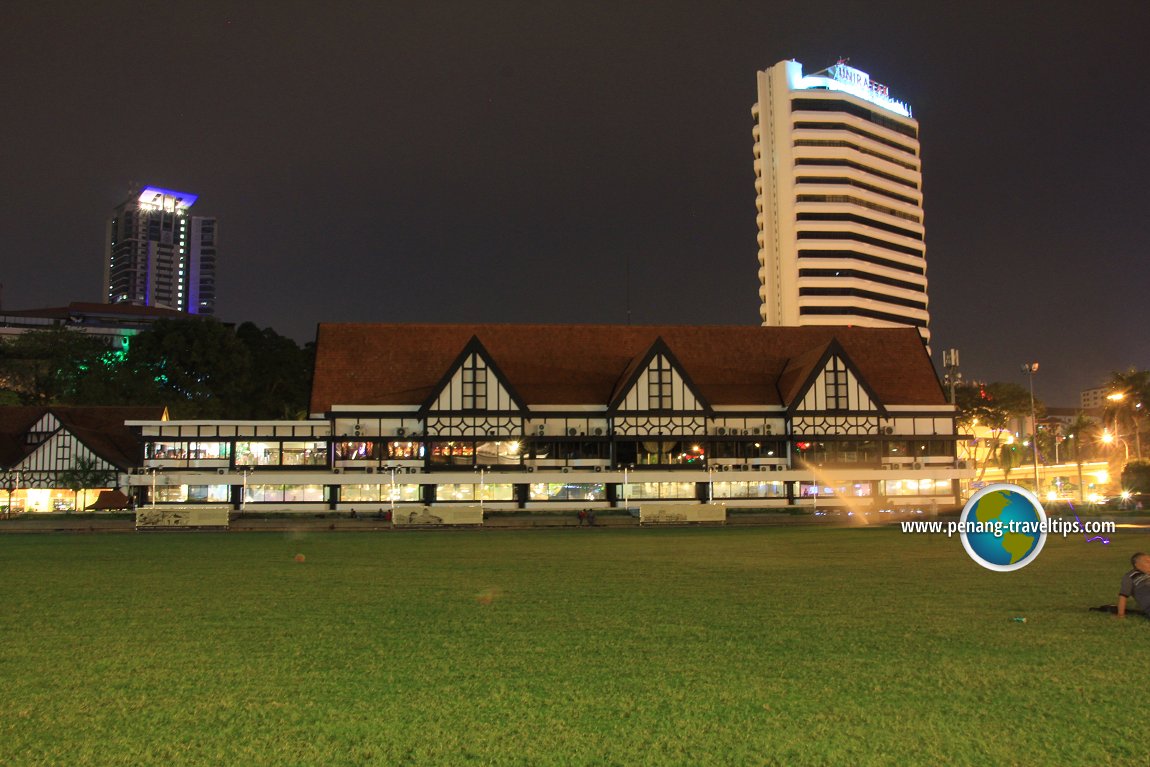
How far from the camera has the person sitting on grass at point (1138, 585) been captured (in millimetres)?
10945

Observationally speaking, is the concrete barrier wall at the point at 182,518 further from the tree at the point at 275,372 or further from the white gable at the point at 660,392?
the tree at the point at 275,372

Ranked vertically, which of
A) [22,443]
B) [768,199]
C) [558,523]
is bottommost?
[558,523]

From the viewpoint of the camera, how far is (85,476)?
53938 mm

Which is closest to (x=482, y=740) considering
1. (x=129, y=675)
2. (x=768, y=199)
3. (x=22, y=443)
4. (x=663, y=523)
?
(x=129, y=675)

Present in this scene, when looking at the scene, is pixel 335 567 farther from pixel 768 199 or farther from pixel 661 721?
pixel 768 199

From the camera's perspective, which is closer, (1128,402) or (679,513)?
(679,513)

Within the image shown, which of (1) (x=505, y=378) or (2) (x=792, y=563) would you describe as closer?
(2) (x=792, y=563)

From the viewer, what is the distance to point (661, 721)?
731cm

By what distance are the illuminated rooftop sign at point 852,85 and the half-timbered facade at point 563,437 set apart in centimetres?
8617

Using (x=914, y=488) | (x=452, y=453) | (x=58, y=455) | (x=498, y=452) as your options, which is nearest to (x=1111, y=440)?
(x=914, y=488)

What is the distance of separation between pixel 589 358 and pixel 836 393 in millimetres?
15262

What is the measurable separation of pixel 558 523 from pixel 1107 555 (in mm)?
23111

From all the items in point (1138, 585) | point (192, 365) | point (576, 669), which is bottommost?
point (576, 669)

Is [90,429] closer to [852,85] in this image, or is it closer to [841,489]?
[841,489]
